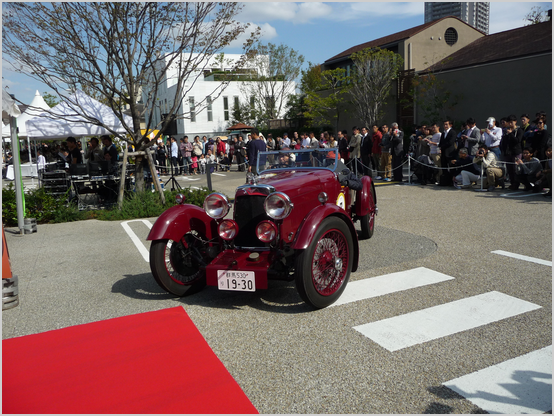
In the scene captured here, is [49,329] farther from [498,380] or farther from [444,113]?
[444,113]

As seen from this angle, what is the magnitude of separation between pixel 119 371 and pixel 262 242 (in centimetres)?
199

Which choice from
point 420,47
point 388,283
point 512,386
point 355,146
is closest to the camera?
point 512,386

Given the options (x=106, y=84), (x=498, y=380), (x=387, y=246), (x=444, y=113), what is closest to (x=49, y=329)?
(x=498, y=380)

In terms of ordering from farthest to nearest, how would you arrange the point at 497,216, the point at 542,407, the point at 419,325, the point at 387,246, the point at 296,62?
the point at 296,62 → the point at 497,216 → the point at 387,246 → the point at 419,325 → the point at 542,407

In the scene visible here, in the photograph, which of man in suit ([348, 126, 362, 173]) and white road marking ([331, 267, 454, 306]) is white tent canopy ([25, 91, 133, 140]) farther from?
white road marking ([331, 267, 454, 306])

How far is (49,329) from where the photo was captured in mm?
4211

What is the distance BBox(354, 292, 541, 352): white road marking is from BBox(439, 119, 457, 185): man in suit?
8.63m

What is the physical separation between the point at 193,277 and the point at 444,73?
23397 mm

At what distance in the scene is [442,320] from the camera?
4043mm

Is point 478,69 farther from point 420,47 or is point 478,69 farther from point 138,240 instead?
point 138,240

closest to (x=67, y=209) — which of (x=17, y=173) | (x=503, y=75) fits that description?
(x=17, y=173)

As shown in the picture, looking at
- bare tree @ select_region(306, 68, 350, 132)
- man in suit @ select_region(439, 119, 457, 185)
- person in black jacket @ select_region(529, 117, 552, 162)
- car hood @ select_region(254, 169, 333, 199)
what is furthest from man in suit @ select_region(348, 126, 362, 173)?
bare tree @ select_region(306, 68, 350, 132)

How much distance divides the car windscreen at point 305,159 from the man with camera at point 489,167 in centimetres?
710

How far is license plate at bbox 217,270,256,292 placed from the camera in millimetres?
4266
